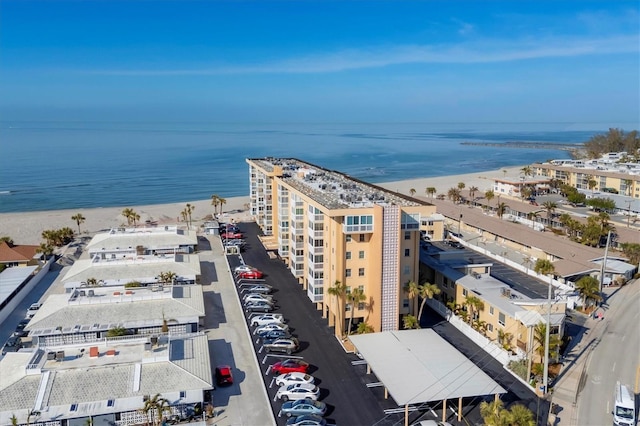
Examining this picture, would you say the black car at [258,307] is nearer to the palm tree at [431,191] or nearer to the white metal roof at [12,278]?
the white metal roof at [12,278]

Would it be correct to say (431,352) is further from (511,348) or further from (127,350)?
(127,350)

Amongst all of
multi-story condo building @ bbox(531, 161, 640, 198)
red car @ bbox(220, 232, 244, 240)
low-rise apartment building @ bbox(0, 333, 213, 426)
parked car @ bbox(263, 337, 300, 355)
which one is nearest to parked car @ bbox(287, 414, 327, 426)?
low-rise apartment building @ bbox(0, 333, 213, 426)

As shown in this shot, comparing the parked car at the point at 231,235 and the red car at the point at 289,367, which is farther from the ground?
the parked car at the point at 231,235

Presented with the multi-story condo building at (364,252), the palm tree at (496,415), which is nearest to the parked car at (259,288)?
→ the multi-story condo building at (364,252)

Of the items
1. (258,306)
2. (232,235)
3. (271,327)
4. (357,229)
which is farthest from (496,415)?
(232,235)

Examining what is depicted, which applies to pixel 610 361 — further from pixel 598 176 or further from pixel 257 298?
pixel 598 176

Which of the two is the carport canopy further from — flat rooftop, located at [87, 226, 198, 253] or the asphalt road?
flat rooftop, located at [87, 226, 198, 253]
